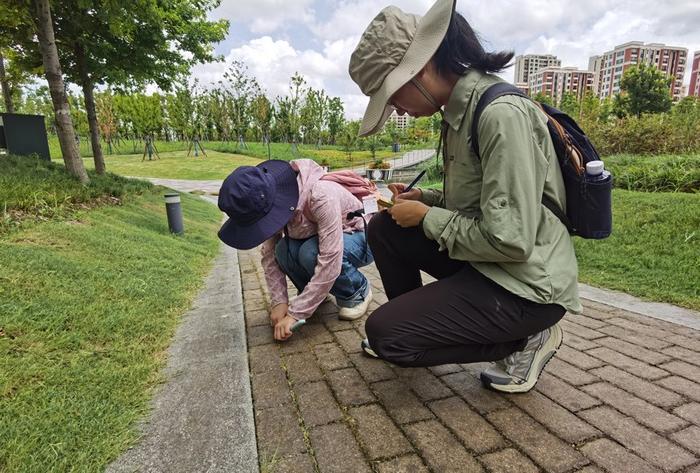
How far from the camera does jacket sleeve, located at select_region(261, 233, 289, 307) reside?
2436mm

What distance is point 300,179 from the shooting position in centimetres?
233

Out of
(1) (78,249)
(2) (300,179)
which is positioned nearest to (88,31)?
(1) (78,249)

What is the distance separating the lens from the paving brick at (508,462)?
4.38 feet

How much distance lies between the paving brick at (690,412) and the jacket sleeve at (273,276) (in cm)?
182

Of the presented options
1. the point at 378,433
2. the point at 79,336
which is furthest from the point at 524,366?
the point at 79,336

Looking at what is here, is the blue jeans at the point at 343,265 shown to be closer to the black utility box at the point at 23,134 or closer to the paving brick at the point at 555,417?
the paving brick at the point at 555,417

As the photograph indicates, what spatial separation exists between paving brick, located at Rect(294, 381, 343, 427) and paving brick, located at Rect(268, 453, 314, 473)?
0.58 ft

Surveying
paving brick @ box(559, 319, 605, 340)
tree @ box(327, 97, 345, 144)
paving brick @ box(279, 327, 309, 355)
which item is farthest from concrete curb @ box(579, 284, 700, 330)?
tree @ box(327, 97, 345, 144)

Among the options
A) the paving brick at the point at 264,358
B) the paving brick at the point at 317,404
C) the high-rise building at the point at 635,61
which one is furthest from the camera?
the high-rise building at the point at 635,61

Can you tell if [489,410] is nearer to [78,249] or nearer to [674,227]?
[78,249]

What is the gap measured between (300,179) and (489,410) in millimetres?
1429

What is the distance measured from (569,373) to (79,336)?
2311mm

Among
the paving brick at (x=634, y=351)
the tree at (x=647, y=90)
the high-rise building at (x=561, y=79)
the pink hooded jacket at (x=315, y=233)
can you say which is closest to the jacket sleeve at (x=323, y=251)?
the pink hooded jacket at (x=315, y=233)

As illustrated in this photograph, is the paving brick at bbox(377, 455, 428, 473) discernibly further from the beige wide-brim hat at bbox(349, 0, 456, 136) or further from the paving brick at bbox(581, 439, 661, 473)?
the beige wide-brim hat at bbox(349, 0, 456, 136)
